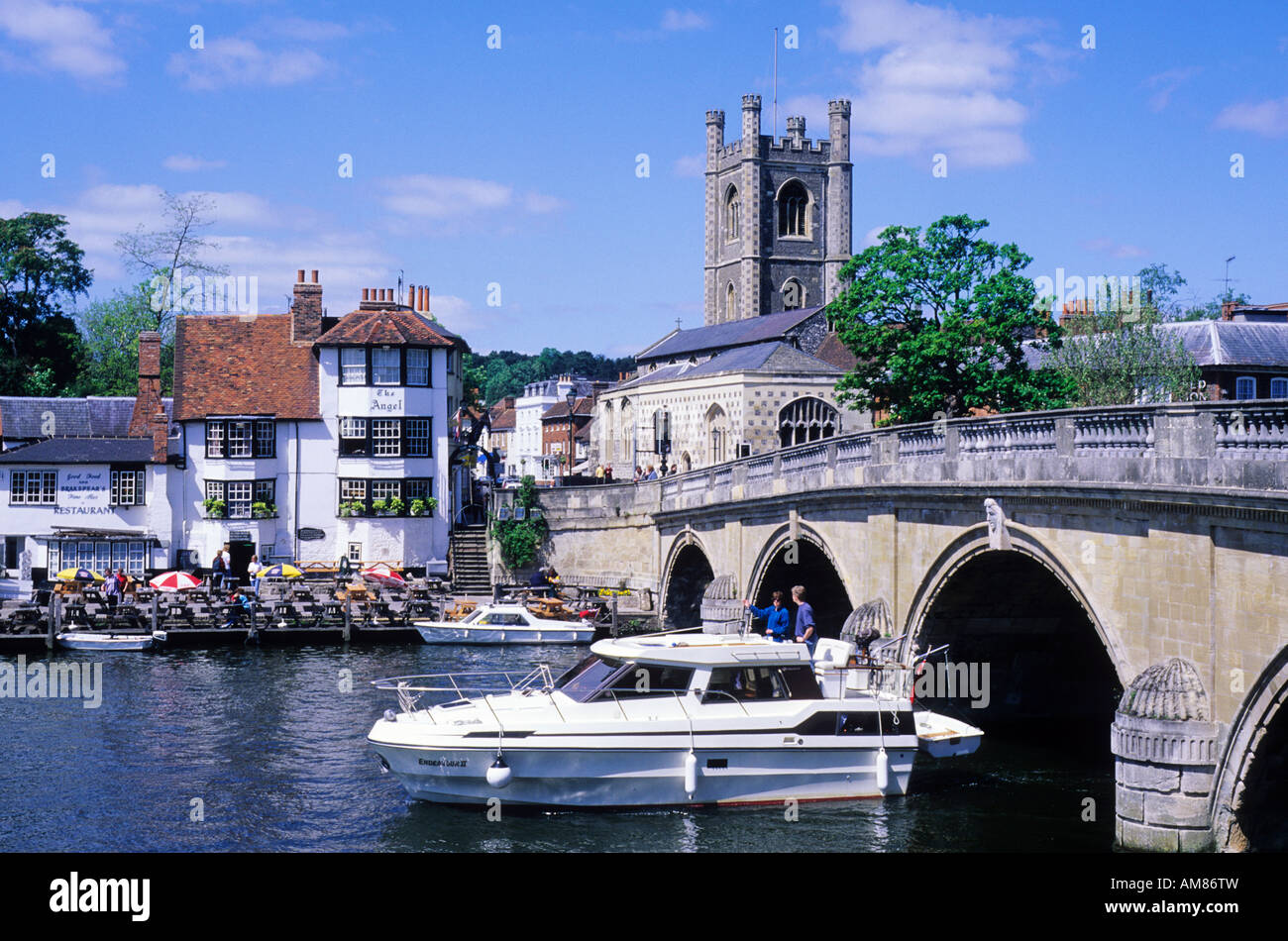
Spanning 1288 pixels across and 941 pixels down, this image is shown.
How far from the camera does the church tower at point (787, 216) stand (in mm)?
102000

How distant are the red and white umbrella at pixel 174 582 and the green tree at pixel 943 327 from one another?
25139mm

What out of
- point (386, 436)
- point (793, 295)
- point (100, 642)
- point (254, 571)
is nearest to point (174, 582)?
point (254, 571)

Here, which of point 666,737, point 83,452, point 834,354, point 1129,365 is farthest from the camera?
point 834,354

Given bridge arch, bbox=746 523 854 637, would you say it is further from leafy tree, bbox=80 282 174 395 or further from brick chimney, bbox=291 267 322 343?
leafy tree, bbox=80 282 174 395

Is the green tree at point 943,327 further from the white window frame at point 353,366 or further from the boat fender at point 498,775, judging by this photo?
the boat fender at point 498,775

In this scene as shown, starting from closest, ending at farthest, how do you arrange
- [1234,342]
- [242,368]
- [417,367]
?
1. [417,367]
2. [242,368]
3. [1234,342]

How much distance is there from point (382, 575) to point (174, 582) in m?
8.43

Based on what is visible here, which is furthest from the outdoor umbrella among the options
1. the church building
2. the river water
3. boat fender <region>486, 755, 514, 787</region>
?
boat fender <region>486, 755, 514, 787</region>

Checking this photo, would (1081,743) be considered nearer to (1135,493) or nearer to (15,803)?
(1135,493)

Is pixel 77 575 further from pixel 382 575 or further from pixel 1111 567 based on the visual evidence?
pixel 1111 567

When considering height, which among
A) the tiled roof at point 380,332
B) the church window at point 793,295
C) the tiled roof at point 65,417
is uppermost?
the church window at point 793,295

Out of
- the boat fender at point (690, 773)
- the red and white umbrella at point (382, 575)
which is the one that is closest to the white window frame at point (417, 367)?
the red and white umbrella at point (382, 575)

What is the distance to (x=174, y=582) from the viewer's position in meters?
47.2
